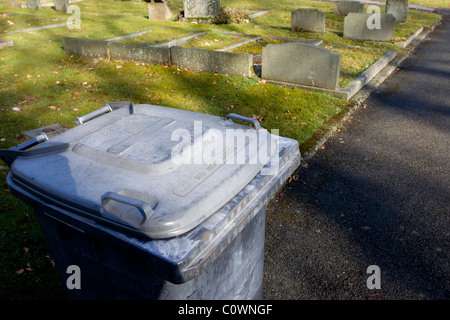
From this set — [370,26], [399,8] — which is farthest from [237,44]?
[399,8]

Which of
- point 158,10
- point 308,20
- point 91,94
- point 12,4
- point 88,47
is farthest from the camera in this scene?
point 12,4

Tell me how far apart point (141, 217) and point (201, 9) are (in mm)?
13187

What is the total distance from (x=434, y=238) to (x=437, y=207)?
56 cm

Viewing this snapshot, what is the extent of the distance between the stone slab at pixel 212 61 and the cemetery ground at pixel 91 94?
0.52ft

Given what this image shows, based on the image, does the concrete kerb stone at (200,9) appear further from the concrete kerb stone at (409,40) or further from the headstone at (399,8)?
the headstone at (399,8)

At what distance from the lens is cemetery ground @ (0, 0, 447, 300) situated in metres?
2.92

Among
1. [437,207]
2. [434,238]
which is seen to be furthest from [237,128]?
[437,207]

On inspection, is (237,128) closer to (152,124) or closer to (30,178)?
(152,124)

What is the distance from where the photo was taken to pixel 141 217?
53.8 inches

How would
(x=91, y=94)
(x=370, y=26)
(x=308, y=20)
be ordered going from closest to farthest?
(x=91, y=94) < (x=370, y=26) < (x=308, y=20)

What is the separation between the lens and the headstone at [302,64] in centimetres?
631

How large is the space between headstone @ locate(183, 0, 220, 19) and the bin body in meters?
12.4

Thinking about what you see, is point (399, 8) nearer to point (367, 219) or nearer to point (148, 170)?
point (367, 219)

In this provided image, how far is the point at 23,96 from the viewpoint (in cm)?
625
